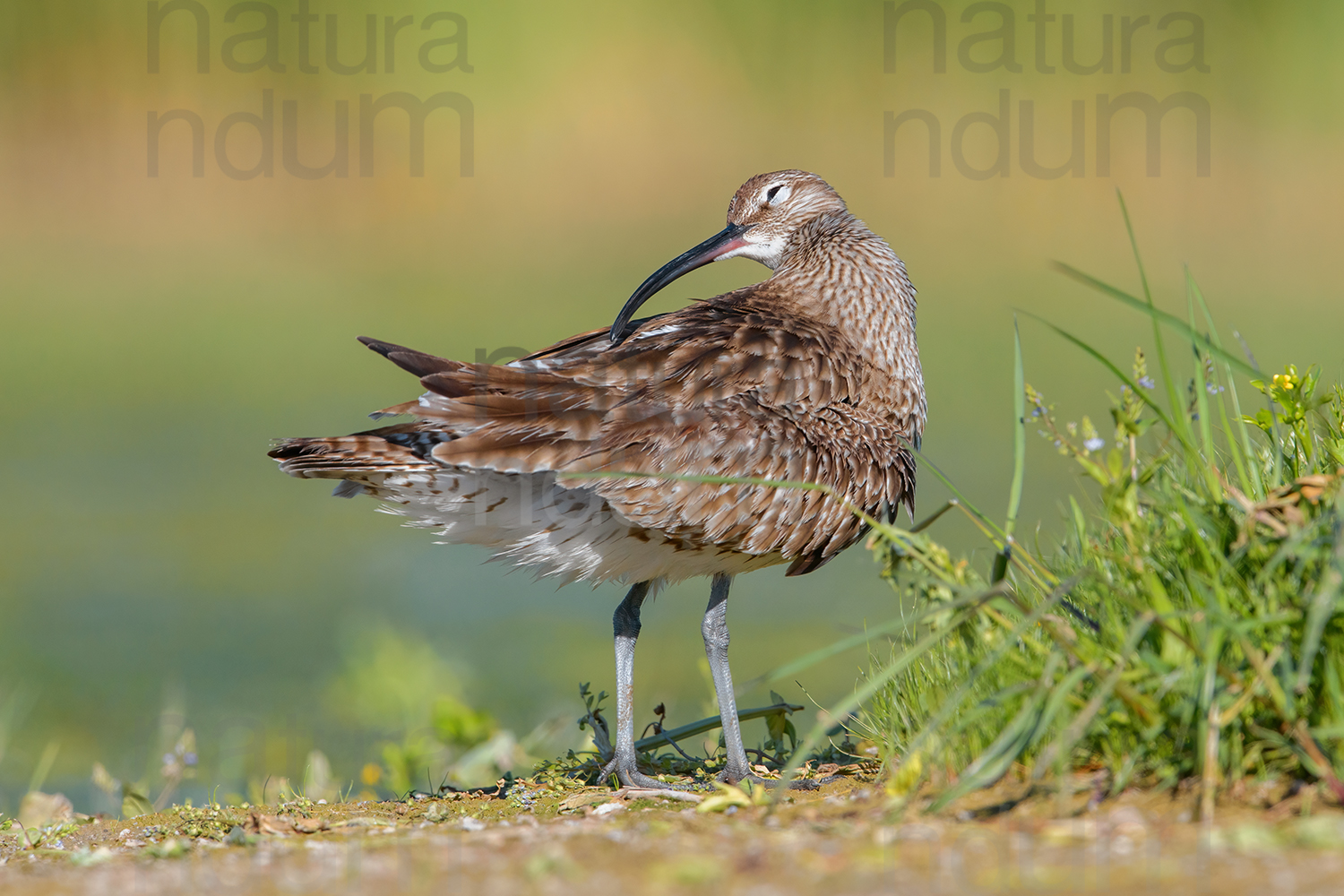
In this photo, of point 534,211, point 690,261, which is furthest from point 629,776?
point 534,211

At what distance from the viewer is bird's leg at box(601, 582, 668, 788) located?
399 cm

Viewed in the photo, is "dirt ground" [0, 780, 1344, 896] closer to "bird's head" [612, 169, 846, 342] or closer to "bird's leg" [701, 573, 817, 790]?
"bird's leg" [701, 573, 817, 790]

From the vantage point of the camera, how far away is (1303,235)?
1328cm

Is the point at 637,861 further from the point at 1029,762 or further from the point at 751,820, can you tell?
the point at 1029,762

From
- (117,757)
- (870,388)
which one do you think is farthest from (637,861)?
(117,757)

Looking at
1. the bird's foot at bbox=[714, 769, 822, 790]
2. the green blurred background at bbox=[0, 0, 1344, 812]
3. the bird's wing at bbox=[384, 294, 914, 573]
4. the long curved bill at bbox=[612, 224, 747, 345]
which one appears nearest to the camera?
the bird's foot at bbox=[714, 769, 822, 790]

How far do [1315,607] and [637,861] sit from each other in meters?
1.23

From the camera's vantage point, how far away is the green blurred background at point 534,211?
10086 mm

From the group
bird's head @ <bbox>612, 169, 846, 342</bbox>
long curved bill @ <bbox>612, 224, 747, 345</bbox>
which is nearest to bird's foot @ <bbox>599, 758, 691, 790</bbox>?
long curved bill @ <bbox>612, 224, 747, 345</bbox>

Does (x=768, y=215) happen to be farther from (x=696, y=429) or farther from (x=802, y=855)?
(x=802, y=855)

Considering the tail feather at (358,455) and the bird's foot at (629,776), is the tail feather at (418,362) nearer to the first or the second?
the tail feather at (358,455)

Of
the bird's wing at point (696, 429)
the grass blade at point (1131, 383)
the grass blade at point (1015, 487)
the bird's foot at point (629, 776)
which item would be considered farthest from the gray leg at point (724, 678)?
the grass blade at point (1131, 383)

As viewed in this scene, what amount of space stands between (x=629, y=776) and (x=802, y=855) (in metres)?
1.63

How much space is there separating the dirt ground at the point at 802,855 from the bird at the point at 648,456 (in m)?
1.01
